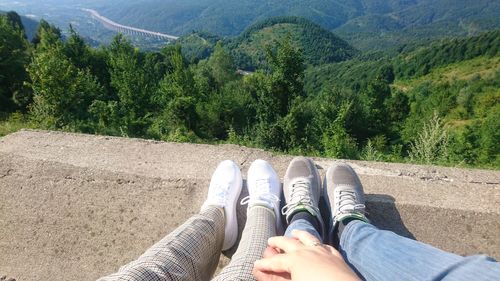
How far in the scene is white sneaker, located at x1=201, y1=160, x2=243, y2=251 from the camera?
2.19m

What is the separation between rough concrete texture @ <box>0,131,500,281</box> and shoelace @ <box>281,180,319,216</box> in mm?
367

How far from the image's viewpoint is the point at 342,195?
2285mm

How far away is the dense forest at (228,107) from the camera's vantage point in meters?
5.83

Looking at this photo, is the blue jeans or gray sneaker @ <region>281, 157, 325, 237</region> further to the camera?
gray sneaker @ <region>281, 157, 325, 237</region>

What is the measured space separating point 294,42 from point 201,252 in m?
102

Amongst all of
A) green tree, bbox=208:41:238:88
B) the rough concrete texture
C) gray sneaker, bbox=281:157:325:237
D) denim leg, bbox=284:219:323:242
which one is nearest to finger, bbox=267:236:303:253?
denim leg, bbox=284:219:323:242

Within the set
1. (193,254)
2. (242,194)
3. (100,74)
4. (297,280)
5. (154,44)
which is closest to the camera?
(297,280)

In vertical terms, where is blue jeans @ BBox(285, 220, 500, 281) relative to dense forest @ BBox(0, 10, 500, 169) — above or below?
above

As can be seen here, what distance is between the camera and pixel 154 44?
152m

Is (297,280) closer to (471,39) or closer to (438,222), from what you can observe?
(438,222)

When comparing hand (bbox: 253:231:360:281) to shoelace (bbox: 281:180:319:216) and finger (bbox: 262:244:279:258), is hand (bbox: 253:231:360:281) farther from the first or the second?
shoelace (bbox: 281:180:319:216)

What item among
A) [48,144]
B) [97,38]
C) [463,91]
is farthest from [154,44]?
[48,144]

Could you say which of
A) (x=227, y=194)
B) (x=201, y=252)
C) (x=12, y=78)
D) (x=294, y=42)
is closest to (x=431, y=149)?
(x=227, y=194)

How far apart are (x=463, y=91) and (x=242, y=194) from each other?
47.6 m
